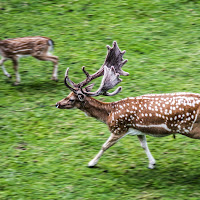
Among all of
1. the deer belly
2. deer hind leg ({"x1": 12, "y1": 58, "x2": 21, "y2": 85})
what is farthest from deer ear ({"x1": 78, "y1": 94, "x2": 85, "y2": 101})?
deer hind leg ({"x1": 12, "y1": 58, "x2": 21, "y2": 85})

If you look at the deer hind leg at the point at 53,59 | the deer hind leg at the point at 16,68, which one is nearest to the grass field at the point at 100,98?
the deer hind leg at the point at 16,68

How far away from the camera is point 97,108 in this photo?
8.29 meters

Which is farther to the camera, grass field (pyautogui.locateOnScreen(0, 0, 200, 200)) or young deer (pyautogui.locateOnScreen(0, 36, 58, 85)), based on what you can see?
young deer (pyautogui.locateOnScreen(0, 36, 58, 85))

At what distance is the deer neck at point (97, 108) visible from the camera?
8258 mm

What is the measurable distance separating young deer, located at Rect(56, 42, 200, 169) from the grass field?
49 cm

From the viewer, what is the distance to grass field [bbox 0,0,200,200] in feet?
26.0

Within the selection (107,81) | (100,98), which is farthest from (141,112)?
(100,98)

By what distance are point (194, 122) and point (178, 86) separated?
311cm

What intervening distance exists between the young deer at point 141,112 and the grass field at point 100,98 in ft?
1.59

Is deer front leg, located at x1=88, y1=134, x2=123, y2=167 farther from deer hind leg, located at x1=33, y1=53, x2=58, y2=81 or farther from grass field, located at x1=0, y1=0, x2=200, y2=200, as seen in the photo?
deer hind leg, located at x1=33, y1=53, x2=58, y2=81

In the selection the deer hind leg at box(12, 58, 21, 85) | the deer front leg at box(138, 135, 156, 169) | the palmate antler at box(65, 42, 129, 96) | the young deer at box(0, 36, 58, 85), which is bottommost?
the deer front leg at box(138, 135, 156, 169)

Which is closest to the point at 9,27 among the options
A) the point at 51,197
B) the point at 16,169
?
the point at 16,169

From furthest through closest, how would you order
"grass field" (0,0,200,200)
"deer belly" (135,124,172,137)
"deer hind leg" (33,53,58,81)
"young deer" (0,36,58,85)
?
"deer hind leg" (33,53,58,81), "young deer" (0,36,58,85), "grass field" (0,0,200,200), "deer belly" (135,124,172,137)

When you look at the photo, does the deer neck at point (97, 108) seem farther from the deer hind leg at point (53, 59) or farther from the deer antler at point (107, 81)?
the deer hind leg at point (53, 59)
